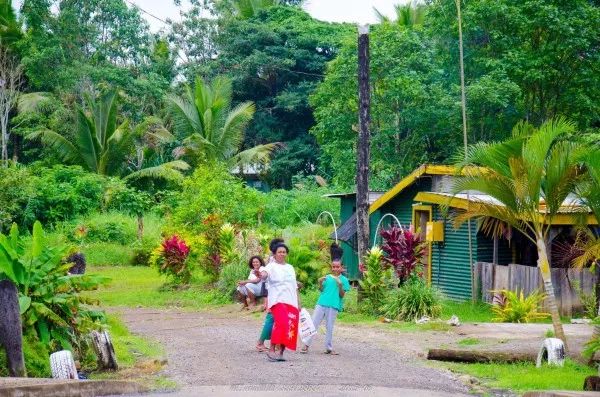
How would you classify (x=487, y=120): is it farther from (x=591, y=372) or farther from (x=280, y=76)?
(x=280, y=76)

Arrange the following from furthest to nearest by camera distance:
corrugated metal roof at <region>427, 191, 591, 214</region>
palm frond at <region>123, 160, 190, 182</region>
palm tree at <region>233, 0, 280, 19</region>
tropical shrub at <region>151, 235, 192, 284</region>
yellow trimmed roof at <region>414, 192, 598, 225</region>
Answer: palm tree at <region>233, 0, 280, 19</region>, palm frond at <region>123, 160, 190, 182</region>, tropical shrub at <region>151, 235, 192, 284</region>, yellow trimmed roof at <region>414, 192, 598, 225</region>, corrugated metal roof at <region>427, 191, 591, 214</region>

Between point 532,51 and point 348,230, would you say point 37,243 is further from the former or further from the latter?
point 532,51

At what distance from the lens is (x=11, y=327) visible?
1105 centimetres

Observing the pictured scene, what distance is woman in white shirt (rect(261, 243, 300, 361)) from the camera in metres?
13.4

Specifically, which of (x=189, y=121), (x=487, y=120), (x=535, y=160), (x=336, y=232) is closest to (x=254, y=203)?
(x=336, y=232)

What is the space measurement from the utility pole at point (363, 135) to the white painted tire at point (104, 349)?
890 cm

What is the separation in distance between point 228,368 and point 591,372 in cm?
463

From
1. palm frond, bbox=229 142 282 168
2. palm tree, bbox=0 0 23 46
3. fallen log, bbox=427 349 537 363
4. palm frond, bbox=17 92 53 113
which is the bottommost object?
fallen log, bbox=427 349 537 363

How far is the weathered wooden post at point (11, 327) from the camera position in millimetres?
11011

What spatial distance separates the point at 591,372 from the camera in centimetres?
1282

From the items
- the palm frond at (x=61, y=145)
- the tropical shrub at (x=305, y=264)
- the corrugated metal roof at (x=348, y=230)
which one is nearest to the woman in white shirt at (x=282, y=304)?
the tropical shrub at (x=305, y=264)

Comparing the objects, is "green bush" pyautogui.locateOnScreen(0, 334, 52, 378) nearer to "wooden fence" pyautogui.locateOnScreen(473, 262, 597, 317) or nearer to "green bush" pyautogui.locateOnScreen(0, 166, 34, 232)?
"wooden fence" pyautogui.locateOnScreen(473, 262, 597, 317)

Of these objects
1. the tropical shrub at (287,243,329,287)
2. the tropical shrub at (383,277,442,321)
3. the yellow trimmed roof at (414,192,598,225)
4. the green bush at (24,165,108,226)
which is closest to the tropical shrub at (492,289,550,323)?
the tropical shrub at (383,277,442,321)

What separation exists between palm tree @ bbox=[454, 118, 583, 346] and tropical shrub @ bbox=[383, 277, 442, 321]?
4.61 meters
